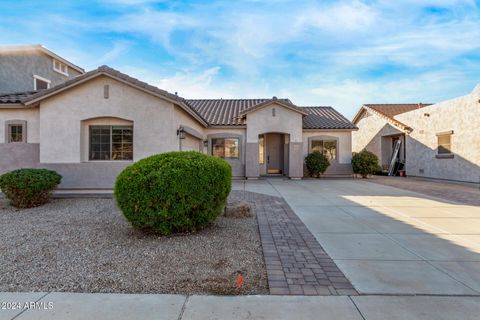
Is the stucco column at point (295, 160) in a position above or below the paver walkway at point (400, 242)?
above

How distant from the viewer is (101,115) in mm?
10500

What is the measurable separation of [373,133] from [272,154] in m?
11.1

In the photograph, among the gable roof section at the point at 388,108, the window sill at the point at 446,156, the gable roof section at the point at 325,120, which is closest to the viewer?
Answer: the window sill at the point at 446,156

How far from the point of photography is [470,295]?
345 centimetres

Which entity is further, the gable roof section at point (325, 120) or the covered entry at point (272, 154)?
the covered entry at point (272, 154)

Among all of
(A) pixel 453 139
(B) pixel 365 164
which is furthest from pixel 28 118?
(A) pixel 453 139

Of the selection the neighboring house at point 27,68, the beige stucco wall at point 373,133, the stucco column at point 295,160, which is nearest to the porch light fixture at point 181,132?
the stucco column at point 295,160

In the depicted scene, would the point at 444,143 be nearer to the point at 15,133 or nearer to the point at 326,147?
the point at 326,147

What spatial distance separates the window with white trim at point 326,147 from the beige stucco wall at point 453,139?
5.99 metres

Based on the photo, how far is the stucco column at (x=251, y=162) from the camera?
18031mm

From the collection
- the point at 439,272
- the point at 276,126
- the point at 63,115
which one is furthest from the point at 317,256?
the point at 276,126

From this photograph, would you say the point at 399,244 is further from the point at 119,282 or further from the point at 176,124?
the point at 176,124

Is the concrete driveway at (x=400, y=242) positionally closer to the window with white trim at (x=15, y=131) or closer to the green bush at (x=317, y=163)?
the green bush at (x=317, y=163)

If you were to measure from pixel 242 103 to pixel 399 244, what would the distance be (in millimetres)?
19353
